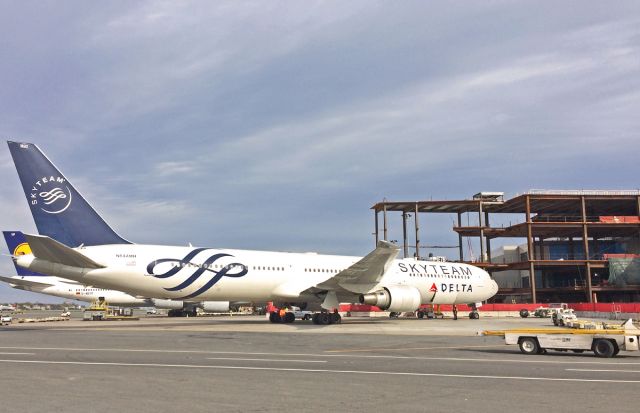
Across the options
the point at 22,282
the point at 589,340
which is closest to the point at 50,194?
the point at 589,340

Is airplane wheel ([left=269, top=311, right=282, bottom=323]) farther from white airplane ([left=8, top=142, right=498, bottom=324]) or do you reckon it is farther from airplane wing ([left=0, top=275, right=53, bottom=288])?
airplane wing ([left=0, top=275, right=53, bottom=288])

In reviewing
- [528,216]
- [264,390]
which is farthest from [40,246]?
[528,216]

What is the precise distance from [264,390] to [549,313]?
4366 centimetres

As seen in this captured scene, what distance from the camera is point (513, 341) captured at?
17.0 metres

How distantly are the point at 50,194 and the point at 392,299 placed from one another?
17.6 meters

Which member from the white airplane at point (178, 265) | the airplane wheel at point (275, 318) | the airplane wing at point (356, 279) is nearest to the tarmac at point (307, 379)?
the white airplane at point (178, 265)

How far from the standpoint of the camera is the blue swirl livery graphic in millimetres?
28156

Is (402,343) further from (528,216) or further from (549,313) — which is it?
(528,216)

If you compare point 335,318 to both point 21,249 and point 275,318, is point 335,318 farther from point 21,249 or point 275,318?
point 21,249

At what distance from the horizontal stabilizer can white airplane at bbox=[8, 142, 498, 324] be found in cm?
4

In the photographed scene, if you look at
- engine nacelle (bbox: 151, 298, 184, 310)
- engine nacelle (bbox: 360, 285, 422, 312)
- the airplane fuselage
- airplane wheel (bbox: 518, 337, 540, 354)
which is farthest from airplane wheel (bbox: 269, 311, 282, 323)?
engine nacelle (bbox: 151, 298, 184, 310)

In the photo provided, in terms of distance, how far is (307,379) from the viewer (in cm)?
1102

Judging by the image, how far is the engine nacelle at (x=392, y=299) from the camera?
30.6 metres

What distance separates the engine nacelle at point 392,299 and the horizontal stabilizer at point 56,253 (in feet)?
45.1
